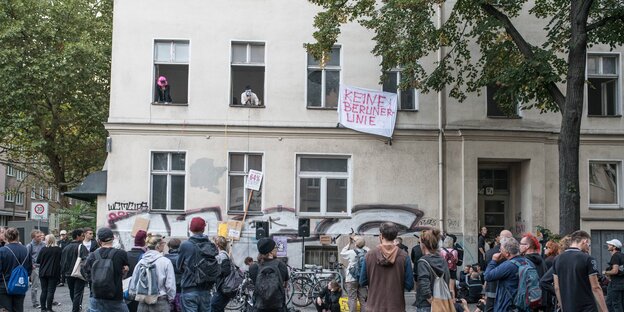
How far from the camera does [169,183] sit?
23531 millimetres

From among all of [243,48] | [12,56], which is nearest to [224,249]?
[243,48]

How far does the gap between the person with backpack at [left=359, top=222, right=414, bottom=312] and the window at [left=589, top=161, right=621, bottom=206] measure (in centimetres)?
1755

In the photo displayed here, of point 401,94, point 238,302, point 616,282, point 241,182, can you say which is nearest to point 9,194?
point 241,182

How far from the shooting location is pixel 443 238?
22.1 meters

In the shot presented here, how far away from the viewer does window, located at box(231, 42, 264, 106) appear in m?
24.1

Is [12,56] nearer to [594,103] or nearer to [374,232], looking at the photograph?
[374,232]

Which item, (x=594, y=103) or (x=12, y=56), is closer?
(x=594, y=103)

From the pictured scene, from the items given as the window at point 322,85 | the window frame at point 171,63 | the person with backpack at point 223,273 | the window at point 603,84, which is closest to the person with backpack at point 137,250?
the person with backpack at point 223,273

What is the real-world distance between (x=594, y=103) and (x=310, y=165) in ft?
32.4

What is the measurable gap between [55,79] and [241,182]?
13975mm

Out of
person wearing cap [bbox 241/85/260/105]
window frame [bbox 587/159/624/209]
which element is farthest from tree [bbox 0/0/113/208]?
window frame [bbox 587/159/624/209]

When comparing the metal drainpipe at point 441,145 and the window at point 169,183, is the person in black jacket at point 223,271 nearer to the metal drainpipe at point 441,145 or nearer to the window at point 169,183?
the window at point 169,183

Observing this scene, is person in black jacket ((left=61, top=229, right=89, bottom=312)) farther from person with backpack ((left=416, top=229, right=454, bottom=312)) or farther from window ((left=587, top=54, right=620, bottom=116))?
window ((left=587, top=54, right=620, bottom=116))

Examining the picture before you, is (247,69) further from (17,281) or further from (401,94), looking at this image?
(17,281)
